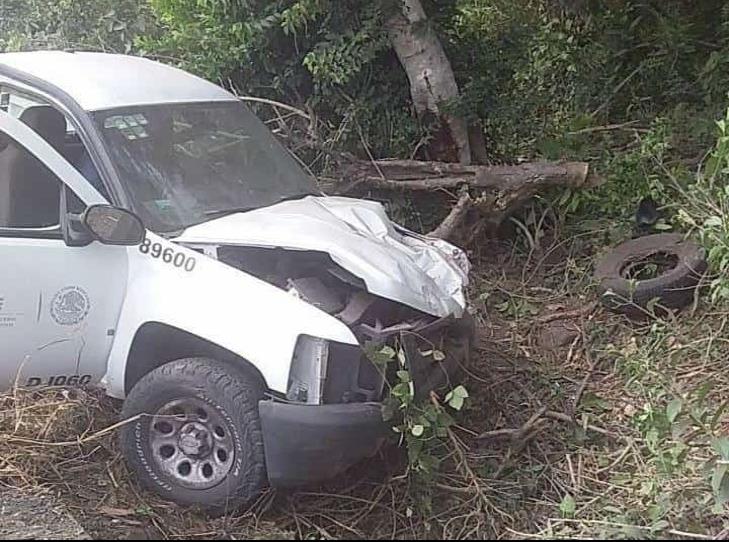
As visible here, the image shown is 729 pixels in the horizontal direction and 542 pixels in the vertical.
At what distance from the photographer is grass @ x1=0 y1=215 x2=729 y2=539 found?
11.7 feet

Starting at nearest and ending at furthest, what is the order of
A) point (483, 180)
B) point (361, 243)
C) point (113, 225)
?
point (113, 225) → point (361, 243) → point (483, 180)

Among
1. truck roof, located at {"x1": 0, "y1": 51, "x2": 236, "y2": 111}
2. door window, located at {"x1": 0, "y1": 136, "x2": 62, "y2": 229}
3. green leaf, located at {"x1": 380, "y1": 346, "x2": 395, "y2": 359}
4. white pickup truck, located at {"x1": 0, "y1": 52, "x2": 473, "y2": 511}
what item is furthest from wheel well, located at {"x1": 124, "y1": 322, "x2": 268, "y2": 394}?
truck roof, located at {"x1": 0, "y1": 51, "x2": 236, "y2": 111}

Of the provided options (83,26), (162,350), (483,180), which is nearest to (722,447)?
(162,350)

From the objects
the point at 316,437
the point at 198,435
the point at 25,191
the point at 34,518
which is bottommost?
the point at 34,518

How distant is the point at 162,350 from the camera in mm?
4426

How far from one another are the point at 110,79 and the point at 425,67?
3656 millimetres

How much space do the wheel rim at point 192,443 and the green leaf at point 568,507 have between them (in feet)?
4.80

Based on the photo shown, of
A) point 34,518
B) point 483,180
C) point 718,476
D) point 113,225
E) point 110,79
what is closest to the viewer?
point 34,518

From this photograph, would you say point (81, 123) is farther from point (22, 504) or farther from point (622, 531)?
point (622, 531)

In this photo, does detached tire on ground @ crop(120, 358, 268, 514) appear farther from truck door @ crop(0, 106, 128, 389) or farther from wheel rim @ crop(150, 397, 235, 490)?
truck door @ crop(0, 106, 128, 389)

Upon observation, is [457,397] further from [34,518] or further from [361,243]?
[34,518]

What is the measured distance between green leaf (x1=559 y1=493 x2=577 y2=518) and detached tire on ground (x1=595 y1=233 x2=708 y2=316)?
2.45 meters

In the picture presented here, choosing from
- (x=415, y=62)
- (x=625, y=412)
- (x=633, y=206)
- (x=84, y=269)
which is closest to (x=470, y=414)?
(x=625, y=412)

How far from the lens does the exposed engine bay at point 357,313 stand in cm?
412
